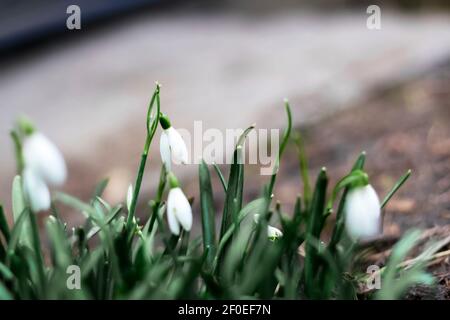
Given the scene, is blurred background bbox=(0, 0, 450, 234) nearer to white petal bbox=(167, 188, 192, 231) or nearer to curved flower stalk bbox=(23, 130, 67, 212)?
white petal bbox=(167, 188, 192, 231)

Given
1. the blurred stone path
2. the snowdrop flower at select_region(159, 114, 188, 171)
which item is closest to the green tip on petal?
the snowdrop flower at select_region(159, 114, 188, 171)

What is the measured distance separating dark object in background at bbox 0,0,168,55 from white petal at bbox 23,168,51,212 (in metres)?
4.20

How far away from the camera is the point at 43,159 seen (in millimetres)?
1221

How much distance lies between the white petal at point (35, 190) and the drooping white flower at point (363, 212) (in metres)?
0.55

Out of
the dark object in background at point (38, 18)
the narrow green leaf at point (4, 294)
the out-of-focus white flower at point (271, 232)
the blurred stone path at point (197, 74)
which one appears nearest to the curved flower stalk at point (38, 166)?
the narrow green leaf at point (4, 294)

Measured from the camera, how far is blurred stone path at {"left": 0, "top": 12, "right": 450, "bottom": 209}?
156 inches

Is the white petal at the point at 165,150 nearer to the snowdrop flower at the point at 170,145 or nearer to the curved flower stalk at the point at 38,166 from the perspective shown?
the snowdrop flower at the point at 170,145

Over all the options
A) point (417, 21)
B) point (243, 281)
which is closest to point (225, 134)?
point (417, 21)

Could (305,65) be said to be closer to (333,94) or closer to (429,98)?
(333,94)

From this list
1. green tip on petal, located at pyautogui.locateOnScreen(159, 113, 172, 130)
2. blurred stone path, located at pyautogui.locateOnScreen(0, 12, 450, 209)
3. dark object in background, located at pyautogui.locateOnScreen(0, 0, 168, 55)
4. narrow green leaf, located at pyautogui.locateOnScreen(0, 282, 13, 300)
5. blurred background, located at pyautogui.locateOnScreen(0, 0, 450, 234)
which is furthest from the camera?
dark object in background, located at pyautogui.locateOnScreen(0, 0, 168, 55)

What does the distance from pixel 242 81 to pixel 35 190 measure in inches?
132

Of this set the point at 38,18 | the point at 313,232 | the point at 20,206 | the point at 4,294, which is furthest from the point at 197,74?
the point at 4,294

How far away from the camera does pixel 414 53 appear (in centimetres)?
448
